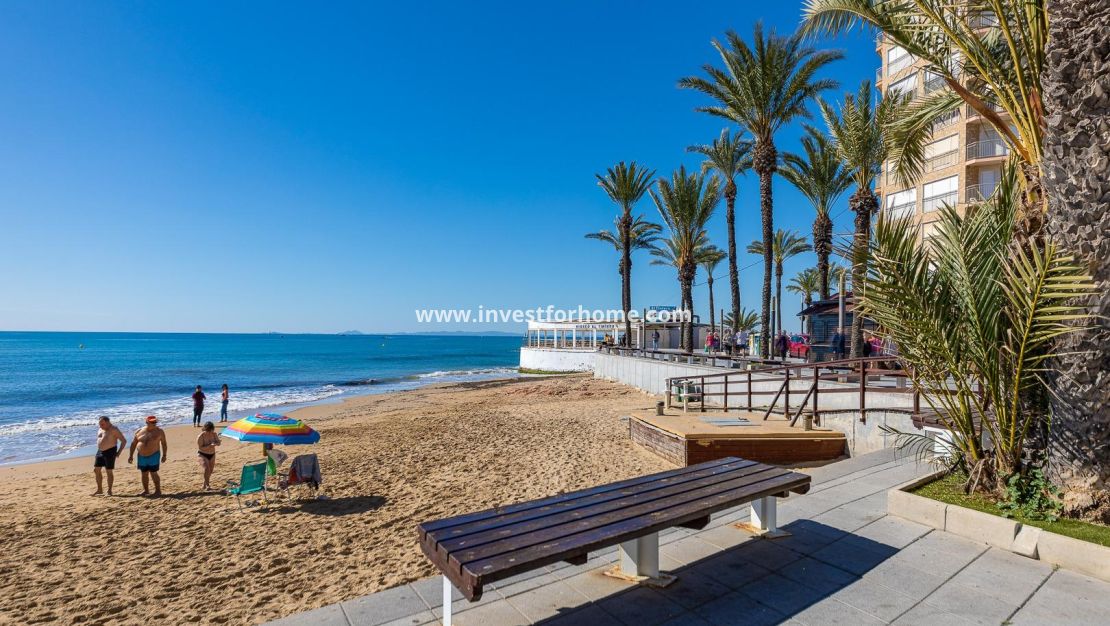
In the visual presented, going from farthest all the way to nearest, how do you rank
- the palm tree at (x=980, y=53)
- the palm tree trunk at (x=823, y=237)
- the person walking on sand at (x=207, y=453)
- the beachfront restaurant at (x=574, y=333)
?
the beachfront restaurant at (x=574, y=333) < the palm tree trunk at (x=823, y=237) < the person walking on sand at (x=207, y=453) < the palm tree at (x=980, y=53)

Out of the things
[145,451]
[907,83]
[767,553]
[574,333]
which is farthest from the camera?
[574,333]

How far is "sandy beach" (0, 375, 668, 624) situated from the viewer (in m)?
5.25

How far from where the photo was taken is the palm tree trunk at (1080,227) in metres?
4.05

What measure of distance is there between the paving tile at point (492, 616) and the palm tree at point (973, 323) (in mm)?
4029

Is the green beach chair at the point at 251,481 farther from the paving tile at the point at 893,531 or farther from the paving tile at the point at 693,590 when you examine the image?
the paving tile at the point at 893,531

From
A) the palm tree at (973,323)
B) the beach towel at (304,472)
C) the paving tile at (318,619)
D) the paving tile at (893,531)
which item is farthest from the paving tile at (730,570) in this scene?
the beach towel at (304,472)

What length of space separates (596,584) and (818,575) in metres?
1.55

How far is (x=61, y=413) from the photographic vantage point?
26.3 m

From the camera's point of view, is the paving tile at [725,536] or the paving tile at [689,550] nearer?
the paving tile at [689,550]

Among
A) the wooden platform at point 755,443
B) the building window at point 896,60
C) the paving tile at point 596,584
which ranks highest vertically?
the building window at point 896,60

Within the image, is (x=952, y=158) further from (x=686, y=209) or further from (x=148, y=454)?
(x=148, y=454)

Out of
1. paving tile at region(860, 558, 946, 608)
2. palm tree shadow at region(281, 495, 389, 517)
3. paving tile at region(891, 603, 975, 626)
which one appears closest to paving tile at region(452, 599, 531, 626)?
paving tile at region(891, 603, 975, 626)

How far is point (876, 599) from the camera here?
11.0 feet

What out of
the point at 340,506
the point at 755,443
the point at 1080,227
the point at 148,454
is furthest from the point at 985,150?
the point at 148,454
